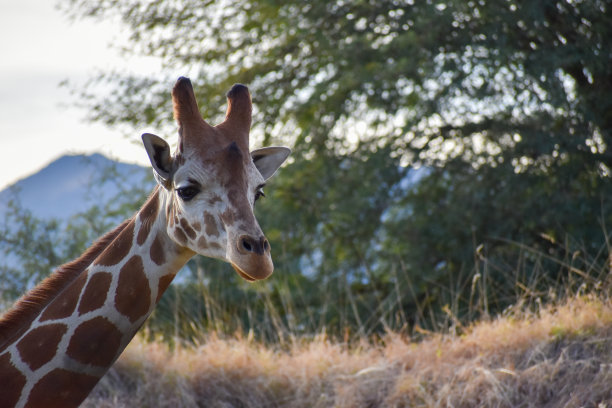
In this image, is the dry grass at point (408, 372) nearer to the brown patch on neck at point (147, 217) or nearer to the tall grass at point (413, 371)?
the tall grass at point (413, 371)

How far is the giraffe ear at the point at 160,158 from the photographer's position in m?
2.67

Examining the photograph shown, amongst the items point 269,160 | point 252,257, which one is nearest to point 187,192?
point 252,257

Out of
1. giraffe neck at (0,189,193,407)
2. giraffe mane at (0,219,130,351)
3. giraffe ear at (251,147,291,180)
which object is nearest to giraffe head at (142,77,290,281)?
giraffe neck at (0,189,193,407)

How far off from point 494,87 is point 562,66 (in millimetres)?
687

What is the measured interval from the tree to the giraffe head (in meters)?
4.69

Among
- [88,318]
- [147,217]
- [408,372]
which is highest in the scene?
[147,217]

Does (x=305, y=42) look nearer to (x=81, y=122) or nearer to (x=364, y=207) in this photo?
(x=364, y=207)

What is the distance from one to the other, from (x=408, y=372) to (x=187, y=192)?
2580 millimetres

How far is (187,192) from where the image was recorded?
267 cm

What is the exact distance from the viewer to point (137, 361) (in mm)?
5195

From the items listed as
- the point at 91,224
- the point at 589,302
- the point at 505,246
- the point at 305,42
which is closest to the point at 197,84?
the point at 305,42

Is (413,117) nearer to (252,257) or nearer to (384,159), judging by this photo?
(384,159)

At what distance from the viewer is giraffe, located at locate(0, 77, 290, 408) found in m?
2.65

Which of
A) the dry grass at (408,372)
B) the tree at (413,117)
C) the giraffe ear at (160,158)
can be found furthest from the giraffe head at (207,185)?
the tree at (413,117)
